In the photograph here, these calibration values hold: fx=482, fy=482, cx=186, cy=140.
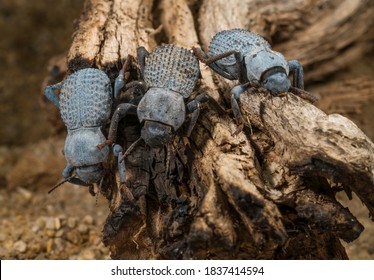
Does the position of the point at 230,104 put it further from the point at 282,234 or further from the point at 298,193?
the point at 282,234

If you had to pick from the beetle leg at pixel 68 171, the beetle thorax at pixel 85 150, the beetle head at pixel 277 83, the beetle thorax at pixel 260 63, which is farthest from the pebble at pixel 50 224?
the beetle head at pixel 277 83

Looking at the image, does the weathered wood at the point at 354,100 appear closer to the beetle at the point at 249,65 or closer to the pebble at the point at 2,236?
the beetle at the point at 249,65

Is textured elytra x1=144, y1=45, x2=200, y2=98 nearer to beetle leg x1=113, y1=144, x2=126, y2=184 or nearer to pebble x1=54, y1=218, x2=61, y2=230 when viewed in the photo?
beetle leg x1=113, y1=144, x2=126, y2=184

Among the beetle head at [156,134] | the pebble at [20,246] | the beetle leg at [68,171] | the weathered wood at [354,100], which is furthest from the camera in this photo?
the weathered wood at [354,100]

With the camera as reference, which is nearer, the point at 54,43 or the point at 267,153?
the point at 267,153

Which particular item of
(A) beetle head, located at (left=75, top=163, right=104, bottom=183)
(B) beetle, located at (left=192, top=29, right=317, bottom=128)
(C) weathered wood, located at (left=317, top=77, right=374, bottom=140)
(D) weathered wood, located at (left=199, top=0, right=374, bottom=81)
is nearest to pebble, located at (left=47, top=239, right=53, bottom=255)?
(A) beetle head, located at (left=75, top=163, right=104, bottom=183)
